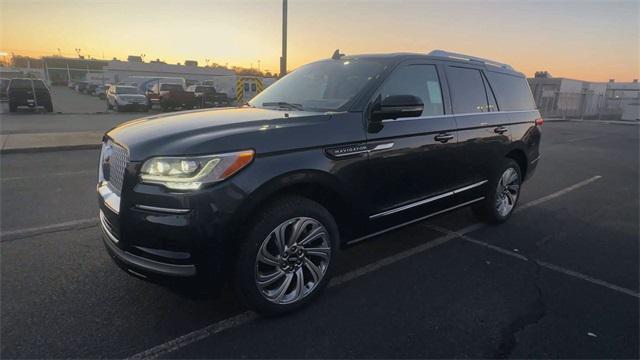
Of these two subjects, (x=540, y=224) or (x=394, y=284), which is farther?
(x=540, y=224)

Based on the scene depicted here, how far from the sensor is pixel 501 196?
198 inches

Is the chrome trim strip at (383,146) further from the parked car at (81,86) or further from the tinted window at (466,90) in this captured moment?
the parked car at (81,86)

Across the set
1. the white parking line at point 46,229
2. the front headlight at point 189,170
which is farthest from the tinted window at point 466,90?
the white parking line at point 46,229

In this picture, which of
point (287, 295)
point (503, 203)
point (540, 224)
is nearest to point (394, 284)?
point (287, 295)

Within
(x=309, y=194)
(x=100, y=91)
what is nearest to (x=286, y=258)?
(x=309, y=194)

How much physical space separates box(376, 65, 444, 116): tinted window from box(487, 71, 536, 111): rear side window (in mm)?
1209

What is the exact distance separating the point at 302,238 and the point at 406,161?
1163 millimetres

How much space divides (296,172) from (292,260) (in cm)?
66

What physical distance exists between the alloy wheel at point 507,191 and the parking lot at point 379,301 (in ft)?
0.85

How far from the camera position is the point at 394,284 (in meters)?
3.46

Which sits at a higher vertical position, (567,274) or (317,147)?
(317,147)

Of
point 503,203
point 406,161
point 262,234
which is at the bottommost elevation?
point 503,203

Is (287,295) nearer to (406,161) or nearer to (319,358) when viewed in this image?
(319,358)

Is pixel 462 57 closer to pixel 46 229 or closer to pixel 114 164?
pixel 114 164
